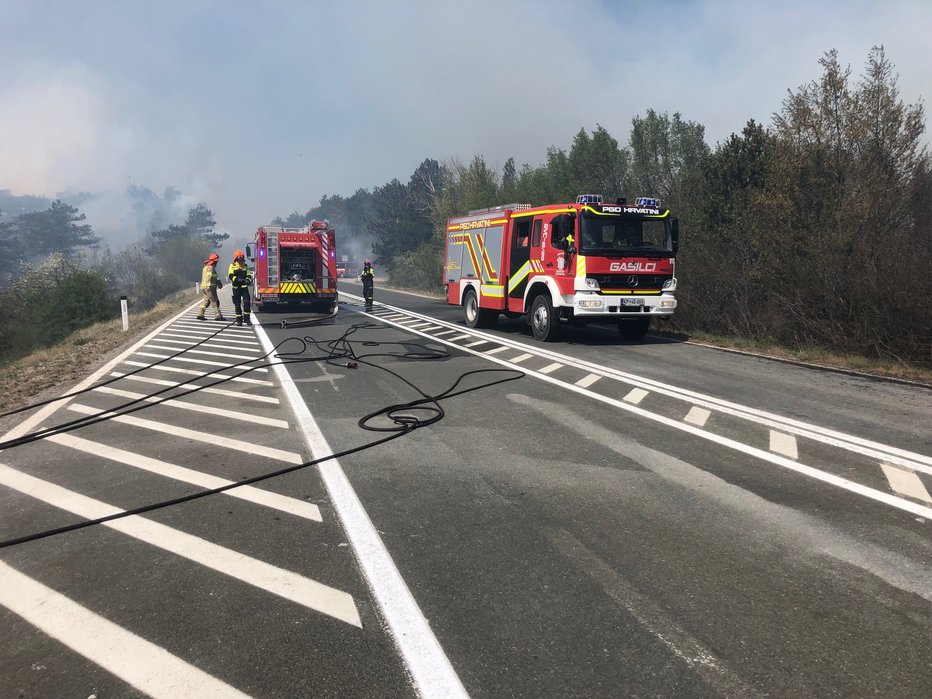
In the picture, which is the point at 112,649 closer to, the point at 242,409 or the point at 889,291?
the point at 242,409

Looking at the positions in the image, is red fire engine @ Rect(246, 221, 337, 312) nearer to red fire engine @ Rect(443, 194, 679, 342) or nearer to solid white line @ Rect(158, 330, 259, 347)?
solid white line @ Rect(158, 330, 259, 347)

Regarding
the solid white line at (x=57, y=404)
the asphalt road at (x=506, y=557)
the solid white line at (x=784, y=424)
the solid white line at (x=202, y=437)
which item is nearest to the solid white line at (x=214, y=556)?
the asphalt road at (x=506, y=557)

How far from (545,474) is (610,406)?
247 cm

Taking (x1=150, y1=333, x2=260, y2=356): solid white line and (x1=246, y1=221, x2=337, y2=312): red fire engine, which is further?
(x1=246, y1=221, x2=337, y2=312): red fire engine

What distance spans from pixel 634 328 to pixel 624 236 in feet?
7.43

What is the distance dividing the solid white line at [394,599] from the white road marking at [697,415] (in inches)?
142

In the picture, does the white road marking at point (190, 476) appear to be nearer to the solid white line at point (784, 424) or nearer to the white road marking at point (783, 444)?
the white road marking at point (783, 444)

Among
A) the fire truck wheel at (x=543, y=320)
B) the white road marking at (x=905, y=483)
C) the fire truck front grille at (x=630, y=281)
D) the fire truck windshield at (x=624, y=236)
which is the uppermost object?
the fire truck windshield at (x=624, y=236)

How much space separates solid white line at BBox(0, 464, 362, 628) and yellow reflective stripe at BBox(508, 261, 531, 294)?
10.4 m

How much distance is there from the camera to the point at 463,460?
5.16 meters

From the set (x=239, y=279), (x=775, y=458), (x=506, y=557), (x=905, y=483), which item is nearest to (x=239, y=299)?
(x=239, y=279)

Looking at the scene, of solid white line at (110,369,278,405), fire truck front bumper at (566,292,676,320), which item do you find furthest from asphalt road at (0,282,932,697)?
fire truck front bumper at (566,292,676,320)

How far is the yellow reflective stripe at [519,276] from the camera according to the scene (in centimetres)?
1357

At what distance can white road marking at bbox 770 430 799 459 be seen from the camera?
521 cm
